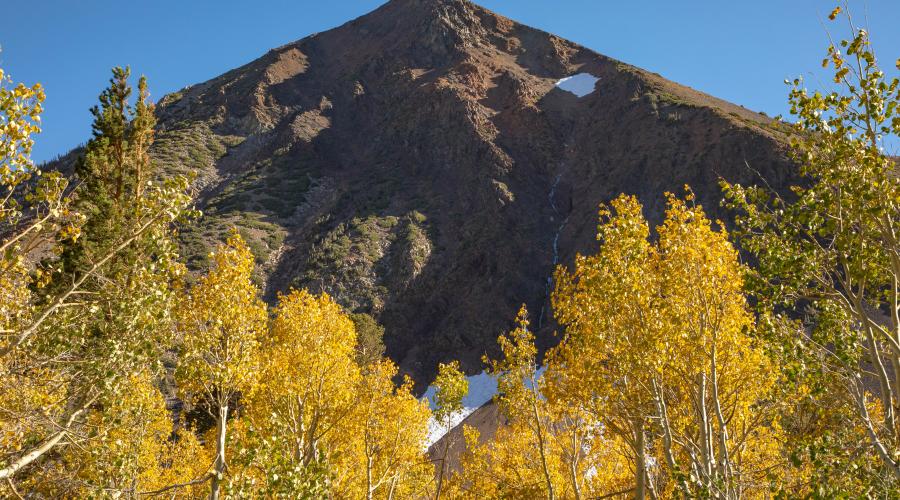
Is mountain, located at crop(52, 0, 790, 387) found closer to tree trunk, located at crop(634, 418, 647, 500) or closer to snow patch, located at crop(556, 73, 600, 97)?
snow patch, located at crop(556, 73, 600, 97)

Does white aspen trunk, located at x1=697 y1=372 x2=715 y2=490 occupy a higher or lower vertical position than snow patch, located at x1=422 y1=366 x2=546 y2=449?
lower

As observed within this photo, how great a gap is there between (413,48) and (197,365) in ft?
464

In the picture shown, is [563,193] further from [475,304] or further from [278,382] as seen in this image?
[278,382]

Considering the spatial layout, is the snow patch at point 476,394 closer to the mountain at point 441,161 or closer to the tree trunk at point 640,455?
the mountain at point 441,161

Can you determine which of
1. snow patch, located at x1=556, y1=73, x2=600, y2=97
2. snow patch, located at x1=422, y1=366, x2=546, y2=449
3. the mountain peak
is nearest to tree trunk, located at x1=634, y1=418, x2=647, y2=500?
snow patch, located at x1=422, y1=366, x2=546, y2=449

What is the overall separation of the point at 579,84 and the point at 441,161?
131 feet

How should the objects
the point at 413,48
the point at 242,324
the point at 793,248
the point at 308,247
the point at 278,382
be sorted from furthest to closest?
1. the point at 413,48
2. the point at 308,247
3. the point at 278,382
4. the point at 242,324
5. the point at 793,248

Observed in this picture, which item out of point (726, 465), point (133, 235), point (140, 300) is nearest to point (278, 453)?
point (140, 300)

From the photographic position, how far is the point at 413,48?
14162 cm

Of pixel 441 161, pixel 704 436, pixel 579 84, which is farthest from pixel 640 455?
pixel 579 84

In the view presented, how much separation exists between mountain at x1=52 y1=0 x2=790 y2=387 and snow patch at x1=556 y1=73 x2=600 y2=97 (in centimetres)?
63

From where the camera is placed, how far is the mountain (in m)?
76.8

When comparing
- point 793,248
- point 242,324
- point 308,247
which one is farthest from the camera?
point 308,247

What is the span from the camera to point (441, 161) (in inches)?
4156
